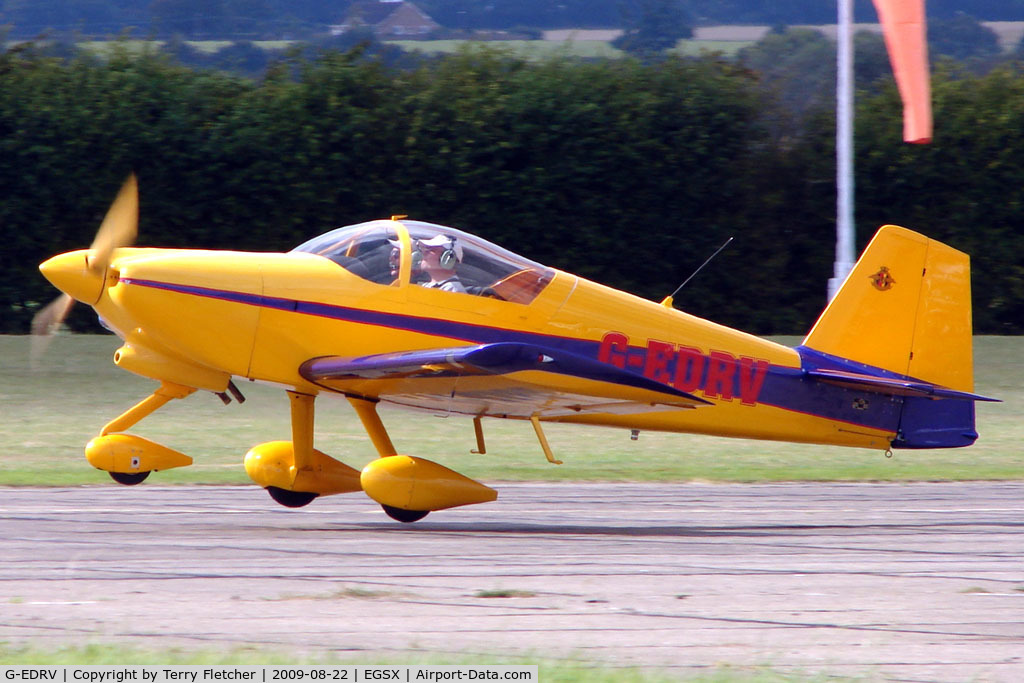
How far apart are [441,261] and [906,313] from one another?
3.94 m

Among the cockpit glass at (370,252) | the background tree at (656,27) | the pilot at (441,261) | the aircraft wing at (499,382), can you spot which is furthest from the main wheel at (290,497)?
the background tree at (656,27)

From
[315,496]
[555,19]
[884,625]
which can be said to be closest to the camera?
[884,625]

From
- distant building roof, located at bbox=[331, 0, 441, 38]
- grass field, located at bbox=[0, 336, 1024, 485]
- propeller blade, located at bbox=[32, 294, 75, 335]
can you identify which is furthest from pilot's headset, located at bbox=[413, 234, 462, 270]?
distant building roof, located at bbox=[331, 0, 441, 38]

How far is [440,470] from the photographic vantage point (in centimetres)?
856

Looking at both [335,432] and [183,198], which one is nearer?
[335,432]

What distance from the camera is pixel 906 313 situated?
32.4ft

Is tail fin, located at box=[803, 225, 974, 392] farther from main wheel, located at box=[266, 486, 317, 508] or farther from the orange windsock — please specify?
the orange windsock

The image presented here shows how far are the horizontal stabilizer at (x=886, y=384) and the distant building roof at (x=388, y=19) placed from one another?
43.2 m

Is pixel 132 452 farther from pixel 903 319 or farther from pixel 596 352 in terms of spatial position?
pixel 903 319

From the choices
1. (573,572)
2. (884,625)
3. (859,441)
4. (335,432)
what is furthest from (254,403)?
(884,625)

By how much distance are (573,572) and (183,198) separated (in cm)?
1350

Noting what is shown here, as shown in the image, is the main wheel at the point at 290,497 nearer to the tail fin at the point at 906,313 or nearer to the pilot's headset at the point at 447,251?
the pilot's headset at the point at 447,251

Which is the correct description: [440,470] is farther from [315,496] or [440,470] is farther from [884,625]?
[884,625]

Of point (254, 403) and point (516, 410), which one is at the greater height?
point (516, 410)
